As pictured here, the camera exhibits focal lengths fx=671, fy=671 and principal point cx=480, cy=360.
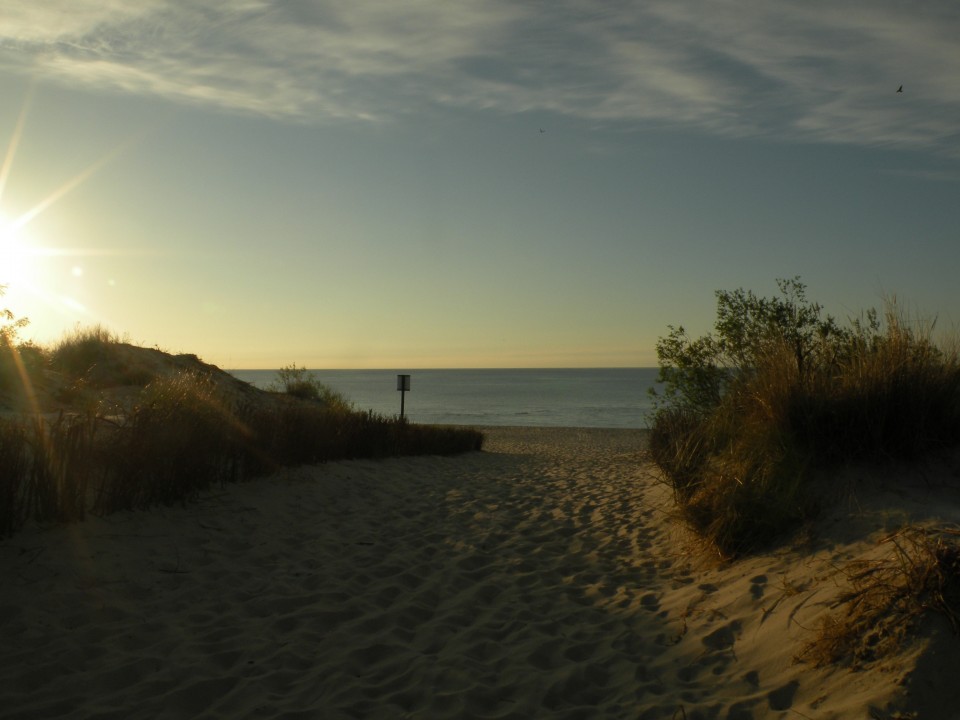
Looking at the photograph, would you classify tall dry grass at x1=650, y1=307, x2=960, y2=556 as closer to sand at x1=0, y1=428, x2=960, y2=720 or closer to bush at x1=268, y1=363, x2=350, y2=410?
sand at x1=0, y1=428, x2=960, y2=720

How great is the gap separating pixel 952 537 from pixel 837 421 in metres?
2.08

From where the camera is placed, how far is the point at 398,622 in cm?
463

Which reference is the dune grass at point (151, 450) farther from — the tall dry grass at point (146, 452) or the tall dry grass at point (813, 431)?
the tall dry grass at point (813, 431)

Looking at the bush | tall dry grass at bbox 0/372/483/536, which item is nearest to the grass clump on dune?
tall dry grass at bbox 0/372/483/536

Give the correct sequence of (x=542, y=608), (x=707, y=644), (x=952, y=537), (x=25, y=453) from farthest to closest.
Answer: (x=25, y=453) → (x=542, y=608) → (x=707, y=644) → (x=952, y=537)

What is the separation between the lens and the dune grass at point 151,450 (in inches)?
220

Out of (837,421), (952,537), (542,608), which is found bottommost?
(542,608)

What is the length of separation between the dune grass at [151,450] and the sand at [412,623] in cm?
24

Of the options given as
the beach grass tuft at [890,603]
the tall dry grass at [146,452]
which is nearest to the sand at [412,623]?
the beach grass tuft at [890,603]

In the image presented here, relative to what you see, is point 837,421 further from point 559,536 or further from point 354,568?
point 354,568

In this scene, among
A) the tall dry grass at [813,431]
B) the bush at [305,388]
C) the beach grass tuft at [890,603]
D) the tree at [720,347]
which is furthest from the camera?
the bush at [305,388]

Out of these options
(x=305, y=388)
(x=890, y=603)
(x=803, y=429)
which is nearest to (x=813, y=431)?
(x=803, y=429)

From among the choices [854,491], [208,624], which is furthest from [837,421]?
[208,624]

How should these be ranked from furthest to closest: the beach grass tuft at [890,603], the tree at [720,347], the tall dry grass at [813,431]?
the tree at [720,347]
the tall dry grass at [813,431]
the beach grass tuft at [890,603]
